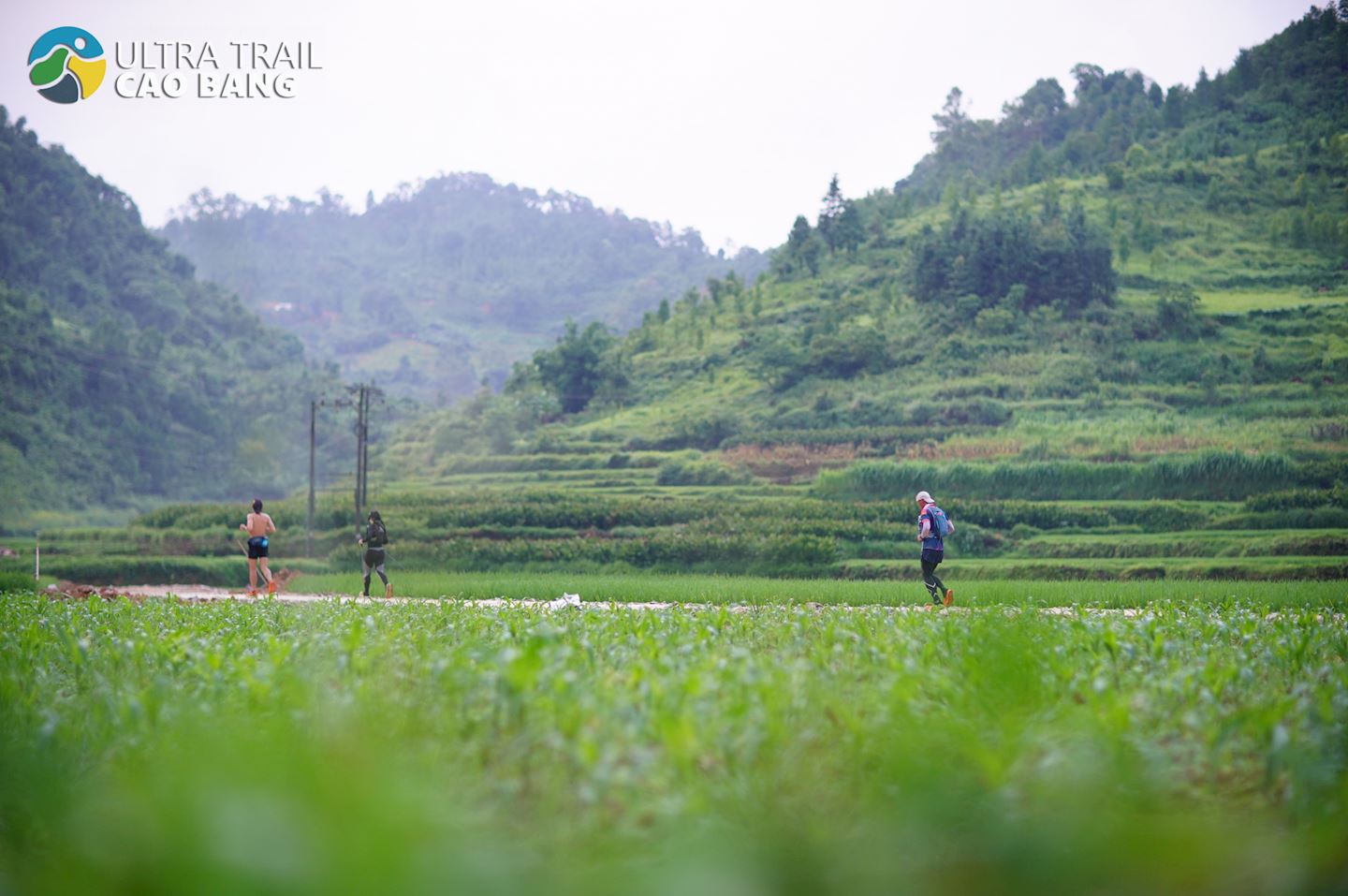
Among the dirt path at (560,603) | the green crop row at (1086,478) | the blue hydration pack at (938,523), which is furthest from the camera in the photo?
the green crop row at (1086,478)

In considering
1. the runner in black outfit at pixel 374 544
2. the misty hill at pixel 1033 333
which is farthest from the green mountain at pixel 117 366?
the runner in black outfit at pixel 374 544

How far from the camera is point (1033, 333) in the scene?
4572 cm

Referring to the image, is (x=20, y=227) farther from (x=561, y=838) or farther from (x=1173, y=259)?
(x=561, y=838)

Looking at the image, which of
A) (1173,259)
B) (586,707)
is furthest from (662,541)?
(1173,259)

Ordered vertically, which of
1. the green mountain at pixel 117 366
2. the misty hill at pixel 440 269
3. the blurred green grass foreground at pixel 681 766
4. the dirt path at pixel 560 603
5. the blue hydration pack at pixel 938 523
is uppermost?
the misty hill at pixel 440 269

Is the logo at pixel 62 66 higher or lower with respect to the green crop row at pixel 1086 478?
higher

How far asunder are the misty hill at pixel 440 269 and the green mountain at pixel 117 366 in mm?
30256

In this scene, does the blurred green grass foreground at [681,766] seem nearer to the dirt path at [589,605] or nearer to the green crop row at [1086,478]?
the dirt path at [589,605]

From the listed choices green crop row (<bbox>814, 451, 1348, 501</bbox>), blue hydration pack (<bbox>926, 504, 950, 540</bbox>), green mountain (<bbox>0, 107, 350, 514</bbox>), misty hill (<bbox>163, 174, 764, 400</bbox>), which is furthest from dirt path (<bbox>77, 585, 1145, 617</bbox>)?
misty hill (<bbox>163, 174, 764, 400</bbox>)

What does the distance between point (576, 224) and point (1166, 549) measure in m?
134

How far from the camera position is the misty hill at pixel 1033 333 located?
38375 millimetres

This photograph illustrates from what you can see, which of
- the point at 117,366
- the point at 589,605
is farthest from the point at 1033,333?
the point at 117,366

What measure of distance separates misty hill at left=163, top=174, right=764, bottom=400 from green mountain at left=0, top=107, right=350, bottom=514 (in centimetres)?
3026

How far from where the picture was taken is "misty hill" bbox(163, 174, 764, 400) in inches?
4660
